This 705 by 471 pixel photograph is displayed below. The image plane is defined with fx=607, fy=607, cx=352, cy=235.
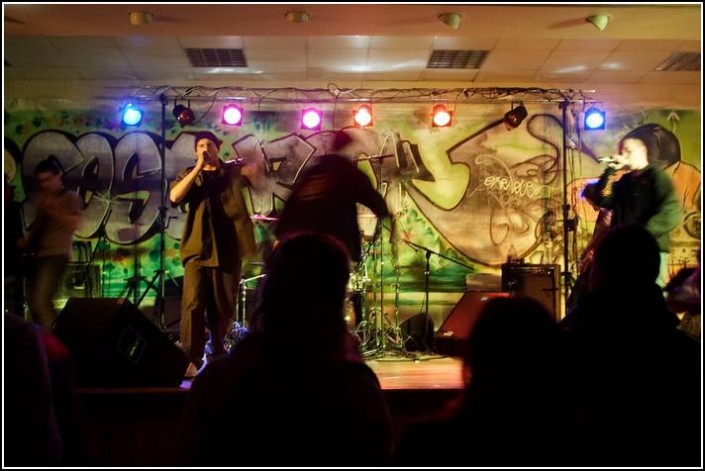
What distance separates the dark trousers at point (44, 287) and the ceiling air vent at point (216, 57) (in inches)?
110

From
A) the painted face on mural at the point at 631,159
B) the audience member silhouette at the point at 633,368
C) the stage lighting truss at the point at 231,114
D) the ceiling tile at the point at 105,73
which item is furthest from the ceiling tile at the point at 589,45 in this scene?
Answer: the ceiling tile at the point at 105,73

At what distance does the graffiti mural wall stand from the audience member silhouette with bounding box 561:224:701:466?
17.2ft

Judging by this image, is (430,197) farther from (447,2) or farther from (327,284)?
(327,284)

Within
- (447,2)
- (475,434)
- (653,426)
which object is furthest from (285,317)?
(447,2)

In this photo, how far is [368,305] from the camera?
7137mm

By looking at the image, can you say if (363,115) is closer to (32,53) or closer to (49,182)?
(49,182)

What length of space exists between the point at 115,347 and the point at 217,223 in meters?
1.68

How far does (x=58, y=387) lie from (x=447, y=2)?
3552 mm

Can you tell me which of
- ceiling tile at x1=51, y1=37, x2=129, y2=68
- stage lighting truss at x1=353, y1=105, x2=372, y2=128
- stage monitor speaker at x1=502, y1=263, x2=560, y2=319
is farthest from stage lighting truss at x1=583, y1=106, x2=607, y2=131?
ceiling tile at x1=51, y1=37, x2=129, y2=68

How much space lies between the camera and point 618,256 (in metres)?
2.08

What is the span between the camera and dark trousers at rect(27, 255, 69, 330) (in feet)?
14.8

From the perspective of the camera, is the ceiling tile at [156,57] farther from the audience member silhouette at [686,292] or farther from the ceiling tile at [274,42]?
the audience member silhouette at [686,292]

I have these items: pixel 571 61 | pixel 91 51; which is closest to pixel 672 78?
pixel 571 61

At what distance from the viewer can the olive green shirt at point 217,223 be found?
4.55 m
